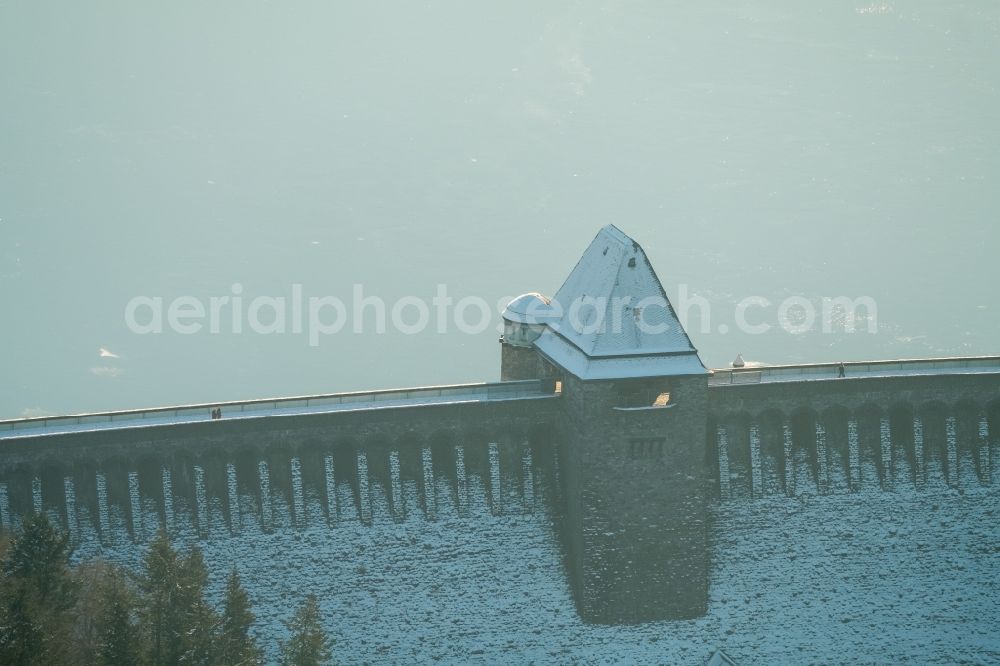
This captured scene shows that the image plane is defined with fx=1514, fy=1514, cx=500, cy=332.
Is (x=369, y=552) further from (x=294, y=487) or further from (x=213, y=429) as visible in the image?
(x=213, y=429)

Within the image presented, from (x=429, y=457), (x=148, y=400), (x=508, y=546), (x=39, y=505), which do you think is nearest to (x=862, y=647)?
(x=508, y=546)

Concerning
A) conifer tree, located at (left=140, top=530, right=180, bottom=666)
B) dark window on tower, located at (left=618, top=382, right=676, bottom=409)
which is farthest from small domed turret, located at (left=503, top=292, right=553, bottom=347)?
conifer tree, located at (left=140, top=530, right=180, bottom=666)

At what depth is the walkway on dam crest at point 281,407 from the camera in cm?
6084

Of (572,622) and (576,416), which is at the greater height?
(576,416)

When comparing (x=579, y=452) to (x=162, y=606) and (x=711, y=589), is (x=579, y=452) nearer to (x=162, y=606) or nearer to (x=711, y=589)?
(x=711, y=589)

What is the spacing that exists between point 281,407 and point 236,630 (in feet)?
36.4

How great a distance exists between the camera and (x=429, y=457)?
6241 centimetres

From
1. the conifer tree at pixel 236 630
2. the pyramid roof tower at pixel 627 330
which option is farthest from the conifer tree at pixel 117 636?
the pyramid roof tower at pixel 627 330

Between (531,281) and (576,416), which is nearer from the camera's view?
(576,416)

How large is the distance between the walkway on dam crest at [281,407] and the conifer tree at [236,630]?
26.0 ft

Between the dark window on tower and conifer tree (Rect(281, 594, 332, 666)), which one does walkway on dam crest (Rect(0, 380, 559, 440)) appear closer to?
the dark window on tower

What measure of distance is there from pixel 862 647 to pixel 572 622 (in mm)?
13238

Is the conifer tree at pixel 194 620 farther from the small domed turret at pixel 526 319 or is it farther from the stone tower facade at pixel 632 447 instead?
the small domed turret at pixel 526 319

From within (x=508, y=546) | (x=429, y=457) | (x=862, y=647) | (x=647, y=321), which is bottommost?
(x=862, y=647)
